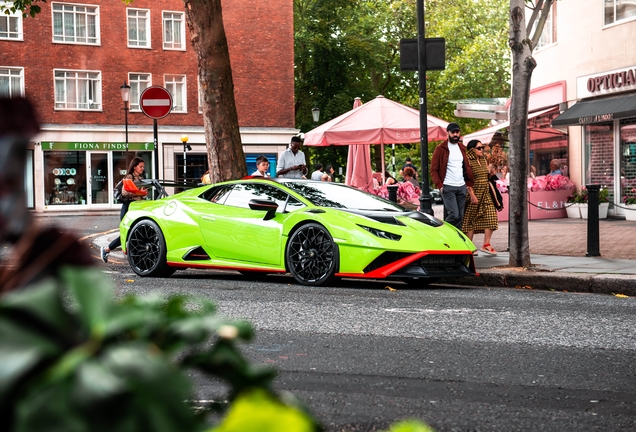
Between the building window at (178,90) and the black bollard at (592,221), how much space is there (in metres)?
31.8

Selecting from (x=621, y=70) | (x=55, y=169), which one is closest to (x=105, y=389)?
(x=621, y=70)

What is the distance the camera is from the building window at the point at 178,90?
141 feet

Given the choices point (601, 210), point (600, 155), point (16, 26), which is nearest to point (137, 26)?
point (16, 26)

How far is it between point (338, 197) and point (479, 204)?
153 inches

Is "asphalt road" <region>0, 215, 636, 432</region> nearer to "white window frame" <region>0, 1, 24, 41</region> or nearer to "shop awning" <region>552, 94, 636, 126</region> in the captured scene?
"shop awning" <region>552, 94, 636, 126</region>

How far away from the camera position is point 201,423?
99cm

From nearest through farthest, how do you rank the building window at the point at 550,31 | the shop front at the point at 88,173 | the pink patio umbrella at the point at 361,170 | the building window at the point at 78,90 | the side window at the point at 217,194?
the side window at the point at 217,194, the pink patio umbrella at the point at 361,170, the building window at the point at 550,31, the shop front at the point at 88,173, the building window at the point at 78,90

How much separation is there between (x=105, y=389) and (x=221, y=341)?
269 mm

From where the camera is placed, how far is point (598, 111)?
24.2 m

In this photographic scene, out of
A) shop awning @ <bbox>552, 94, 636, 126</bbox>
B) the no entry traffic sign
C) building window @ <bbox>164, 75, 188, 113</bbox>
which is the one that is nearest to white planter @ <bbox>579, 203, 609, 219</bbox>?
shop awning @ <bbox>552, 94, 636, 126</bbox>

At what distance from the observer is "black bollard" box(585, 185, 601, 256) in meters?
12.8

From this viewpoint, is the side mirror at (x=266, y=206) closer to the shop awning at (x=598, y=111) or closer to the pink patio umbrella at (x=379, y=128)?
the pink patio umbrella at (x=379, y=128)

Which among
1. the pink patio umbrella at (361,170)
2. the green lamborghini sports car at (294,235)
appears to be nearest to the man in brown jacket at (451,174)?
the green lamborghini sports car at (294,235)

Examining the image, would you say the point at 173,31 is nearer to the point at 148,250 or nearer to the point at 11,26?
the point at 11,26
